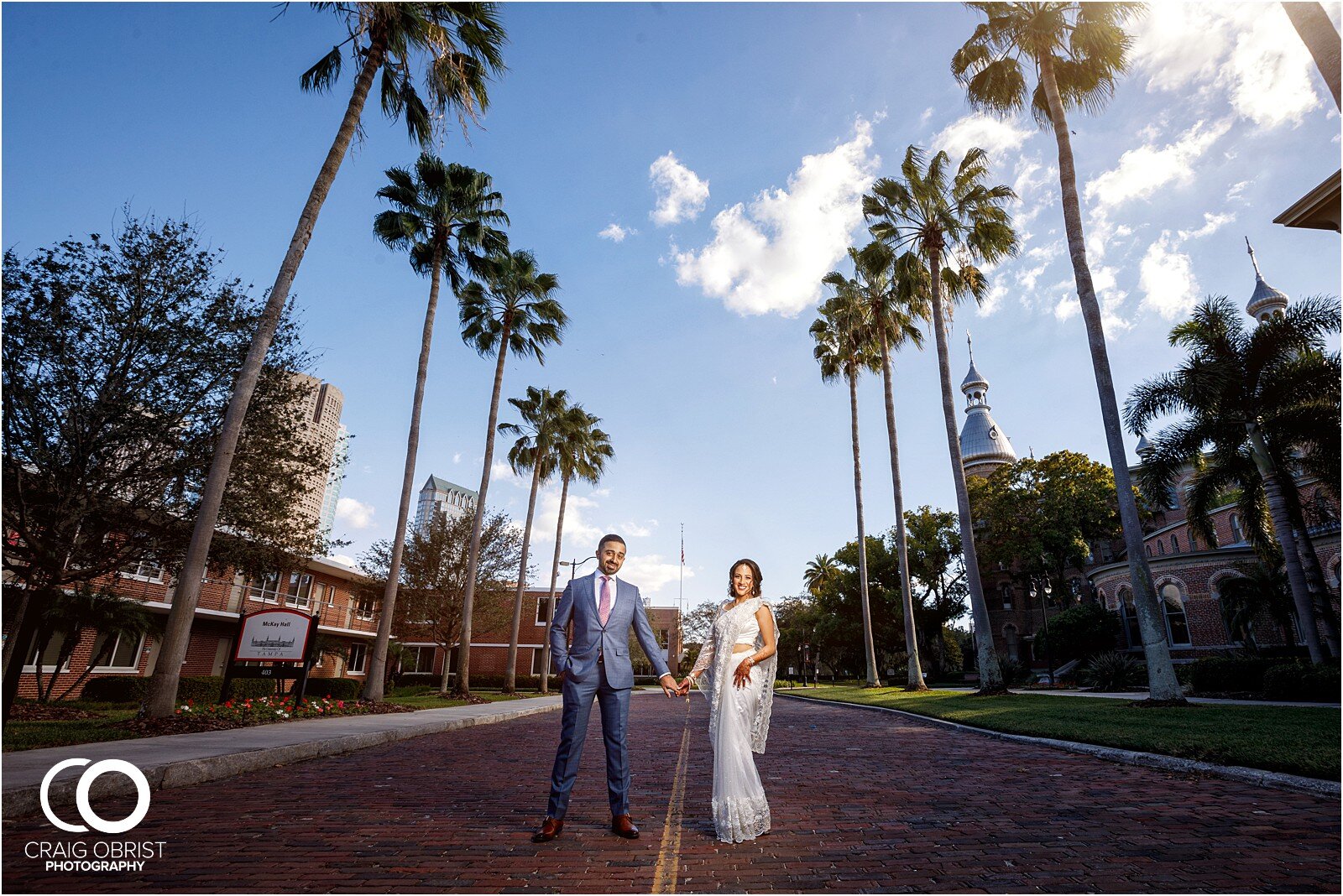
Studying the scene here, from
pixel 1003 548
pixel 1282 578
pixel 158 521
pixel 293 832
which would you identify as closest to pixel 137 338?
pixel 158 521

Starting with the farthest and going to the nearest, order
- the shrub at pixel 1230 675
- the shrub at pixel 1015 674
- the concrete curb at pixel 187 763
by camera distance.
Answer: the shrub at pixel 1015 674 → the shrub at pixel 1230 675 → the concrete curb at pixel 187 763

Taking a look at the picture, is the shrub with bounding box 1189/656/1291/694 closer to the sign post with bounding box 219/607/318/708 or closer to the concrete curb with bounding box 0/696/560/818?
the concrete curb with bounding box 0/696/560/818

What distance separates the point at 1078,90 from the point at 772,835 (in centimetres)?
2100

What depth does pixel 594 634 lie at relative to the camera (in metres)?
4.92

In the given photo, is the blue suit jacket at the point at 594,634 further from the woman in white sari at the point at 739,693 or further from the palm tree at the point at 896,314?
the palm tree at the point at 896,314

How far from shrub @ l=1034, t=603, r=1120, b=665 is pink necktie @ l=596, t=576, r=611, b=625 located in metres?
40.4

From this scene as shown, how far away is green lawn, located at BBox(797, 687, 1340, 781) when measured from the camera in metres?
6.83

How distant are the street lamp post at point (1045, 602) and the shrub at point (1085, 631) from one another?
0.72m

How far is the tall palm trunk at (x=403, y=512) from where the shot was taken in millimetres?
18234

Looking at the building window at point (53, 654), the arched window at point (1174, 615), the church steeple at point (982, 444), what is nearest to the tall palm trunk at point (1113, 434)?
the arched window at point (1174, 615)

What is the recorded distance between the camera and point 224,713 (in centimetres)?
1142

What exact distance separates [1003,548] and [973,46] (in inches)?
1326

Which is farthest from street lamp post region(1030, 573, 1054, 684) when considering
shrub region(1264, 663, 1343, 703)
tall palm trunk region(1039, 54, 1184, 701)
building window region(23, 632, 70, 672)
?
building window region(23, 632, 70, 672)

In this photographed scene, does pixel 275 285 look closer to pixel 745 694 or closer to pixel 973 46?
pixel 745 694
